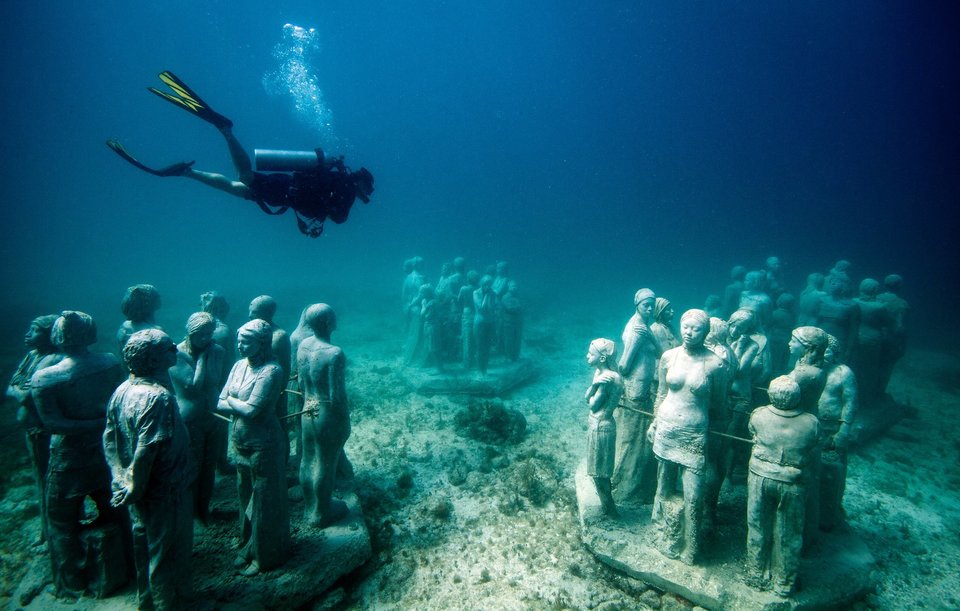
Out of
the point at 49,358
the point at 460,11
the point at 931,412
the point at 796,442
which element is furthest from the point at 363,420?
the point at 460,11

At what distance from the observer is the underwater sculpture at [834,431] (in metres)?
5.16

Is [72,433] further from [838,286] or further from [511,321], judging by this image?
[838,286]

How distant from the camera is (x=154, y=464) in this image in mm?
3324

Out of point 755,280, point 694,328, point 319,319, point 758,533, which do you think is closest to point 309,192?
point 319,319

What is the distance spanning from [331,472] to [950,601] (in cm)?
830

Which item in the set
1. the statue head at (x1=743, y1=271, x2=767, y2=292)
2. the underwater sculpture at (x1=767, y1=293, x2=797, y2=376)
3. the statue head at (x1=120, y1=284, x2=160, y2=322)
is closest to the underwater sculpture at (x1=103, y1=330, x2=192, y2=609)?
the statue head at (x1=120, y1=284, x2=160, y2=322)

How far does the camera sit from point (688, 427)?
14.9 feet

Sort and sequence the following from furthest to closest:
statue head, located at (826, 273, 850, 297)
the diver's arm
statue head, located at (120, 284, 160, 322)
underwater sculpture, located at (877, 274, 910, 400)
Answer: underwater sculpture, located at (877, 274, 910, 400)
statue head, located at (826, 273, 850, 297)
statue head, located at (120, 284, 160, 322)
the diver's arm

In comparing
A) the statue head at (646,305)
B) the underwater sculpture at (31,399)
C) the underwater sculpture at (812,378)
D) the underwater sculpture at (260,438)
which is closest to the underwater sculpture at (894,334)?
the underwater sculpture at (812,378)

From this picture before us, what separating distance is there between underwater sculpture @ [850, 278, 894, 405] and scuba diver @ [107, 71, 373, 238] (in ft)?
39.5

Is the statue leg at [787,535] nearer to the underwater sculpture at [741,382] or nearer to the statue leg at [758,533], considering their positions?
the statue leg at [758,533]

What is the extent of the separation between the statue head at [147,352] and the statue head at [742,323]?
7729mm

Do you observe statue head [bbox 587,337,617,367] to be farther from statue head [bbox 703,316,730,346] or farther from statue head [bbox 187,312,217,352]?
statue head [bbox 187,312,217,352]

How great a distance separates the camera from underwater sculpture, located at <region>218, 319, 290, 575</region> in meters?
4.07
